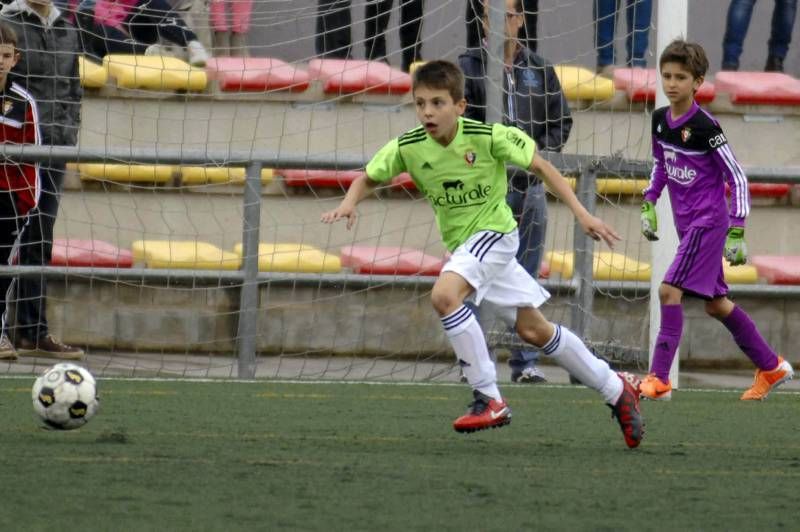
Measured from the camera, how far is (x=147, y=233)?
11.2 m

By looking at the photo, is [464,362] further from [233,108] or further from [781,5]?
[781,5]

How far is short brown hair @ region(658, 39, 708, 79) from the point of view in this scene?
7.92 meters

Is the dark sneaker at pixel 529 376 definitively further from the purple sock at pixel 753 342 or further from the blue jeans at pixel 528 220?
the purple sock at pixel 753 342

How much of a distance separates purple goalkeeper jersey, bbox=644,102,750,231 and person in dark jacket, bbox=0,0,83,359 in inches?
139

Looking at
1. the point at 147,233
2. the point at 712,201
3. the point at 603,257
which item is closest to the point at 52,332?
the point at 147,233

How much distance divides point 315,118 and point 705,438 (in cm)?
574

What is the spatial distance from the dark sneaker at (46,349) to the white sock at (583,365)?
396 cm

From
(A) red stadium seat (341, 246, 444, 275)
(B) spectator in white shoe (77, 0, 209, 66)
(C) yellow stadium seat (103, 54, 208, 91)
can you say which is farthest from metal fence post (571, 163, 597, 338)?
(C) yellow stadium seat (103, 54, 208, 91)

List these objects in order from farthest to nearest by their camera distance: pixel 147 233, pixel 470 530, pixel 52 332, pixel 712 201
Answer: pixel 147 233, pixel 52 332, pixel 712 201, pixel 470 530

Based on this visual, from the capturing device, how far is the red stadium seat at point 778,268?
11.6 metres

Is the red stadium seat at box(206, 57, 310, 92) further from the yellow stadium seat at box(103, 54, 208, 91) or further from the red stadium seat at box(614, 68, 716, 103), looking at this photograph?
the red stadium seat at box(614, 68, 716, 103)

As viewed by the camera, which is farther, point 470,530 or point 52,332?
point 52,332

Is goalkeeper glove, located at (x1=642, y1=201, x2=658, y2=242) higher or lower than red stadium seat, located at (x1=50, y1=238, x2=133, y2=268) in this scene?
higher

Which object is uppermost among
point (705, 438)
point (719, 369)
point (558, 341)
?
point (558, 341)
